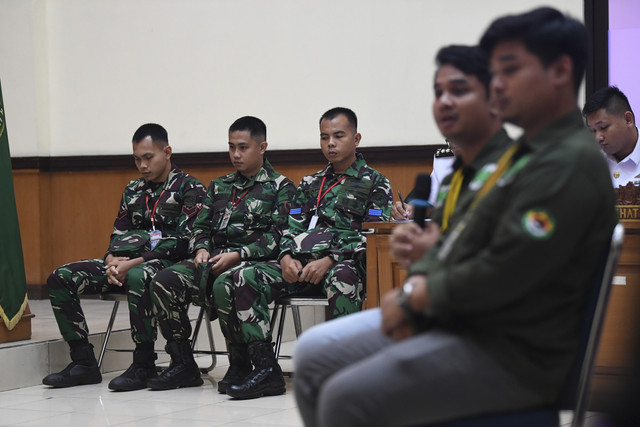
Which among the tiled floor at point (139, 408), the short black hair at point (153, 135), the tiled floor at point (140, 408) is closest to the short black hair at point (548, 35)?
the tiled floor at point (140, 408)

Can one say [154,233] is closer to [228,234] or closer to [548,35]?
[228,234]

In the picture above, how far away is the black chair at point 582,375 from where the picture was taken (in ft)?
4.92

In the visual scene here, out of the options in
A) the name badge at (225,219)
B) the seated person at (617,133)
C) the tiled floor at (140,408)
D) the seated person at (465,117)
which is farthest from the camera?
the name badge at (225,219)

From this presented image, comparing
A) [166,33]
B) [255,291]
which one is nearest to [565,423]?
[255,291]

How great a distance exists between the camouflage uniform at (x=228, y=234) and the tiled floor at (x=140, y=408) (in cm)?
37

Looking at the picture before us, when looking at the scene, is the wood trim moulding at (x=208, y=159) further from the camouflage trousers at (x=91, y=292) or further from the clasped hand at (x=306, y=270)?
the clasped hand at (x=306, y=270)

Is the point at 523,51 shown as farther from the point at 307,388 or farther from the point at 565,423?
the point at 565,423

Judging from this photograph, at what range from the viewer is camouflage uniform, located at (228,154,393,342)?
3.82 meters

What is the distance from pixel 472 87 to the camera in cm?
192

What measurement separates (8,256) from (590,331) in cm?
346

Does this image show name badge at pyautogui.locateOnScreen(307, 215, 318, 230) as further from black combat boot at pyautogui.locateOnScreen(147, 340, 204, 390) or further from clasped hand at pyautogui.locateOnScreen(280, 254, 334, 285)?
black combat boot at pyautogui.locateOnScreen(147, 340, 204, 390)

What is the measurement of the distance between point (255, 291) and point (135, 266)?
747mm

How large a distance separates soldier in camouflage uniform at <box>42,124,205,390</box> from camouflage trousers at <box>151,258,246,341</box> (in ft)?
0.34

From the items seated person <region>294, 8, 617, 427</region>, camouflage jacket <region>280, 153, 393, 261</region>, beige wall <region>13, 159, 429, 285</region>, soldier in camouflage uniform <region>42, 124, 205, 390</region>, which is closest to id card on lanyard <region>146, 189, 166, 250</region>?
soldier in camouflage uniform <region>42, 124, 205, 390</region>
